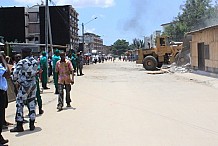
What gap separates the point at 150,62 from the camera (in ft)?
111

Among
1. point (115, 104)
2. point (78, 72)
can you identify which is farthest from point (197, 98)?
point (78, 72)

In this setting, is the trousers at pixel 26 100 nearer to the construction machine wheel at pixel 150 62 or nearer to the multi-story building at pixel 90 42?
the construction machine wheel at pixel 150 62

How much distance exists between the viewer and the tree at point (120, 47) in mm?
171525

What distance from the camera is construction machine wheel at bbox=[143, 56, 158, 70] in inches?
1319

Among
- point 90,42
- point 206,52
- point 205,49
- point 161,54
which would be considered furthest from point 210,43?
point 90,42

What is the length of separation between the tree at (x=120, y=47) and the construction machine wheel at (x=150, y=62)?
443 feet

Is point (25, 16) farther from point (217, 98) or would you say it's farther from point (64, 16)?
point (217, 98)

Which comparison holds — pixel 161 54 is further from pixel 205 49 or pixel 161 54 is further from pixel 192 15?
pixel 192 15

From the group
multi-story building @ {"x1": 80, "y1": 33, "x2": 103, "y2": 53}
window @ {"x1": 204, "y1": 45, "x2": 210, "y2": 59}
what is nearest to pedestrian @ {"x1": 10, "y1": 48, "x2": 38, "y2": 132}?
window @ {"x1": 204, "y1": 45, "x2": 210, "y2": 59}

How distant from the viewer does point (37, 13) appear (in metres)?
77.4

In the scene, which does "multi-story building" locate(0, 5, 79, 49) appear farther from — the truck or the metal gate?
the metal gate

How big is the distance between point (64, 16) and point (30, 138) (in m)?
72.5

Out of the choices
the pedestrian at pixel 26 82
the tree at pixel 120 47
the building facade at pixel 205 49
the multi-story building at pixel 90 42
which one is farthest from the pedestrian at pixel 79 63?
the tree at pixel 120 47

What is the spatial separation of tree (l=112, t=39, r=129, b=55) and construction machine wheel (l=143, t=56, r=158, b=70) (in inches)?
5320
